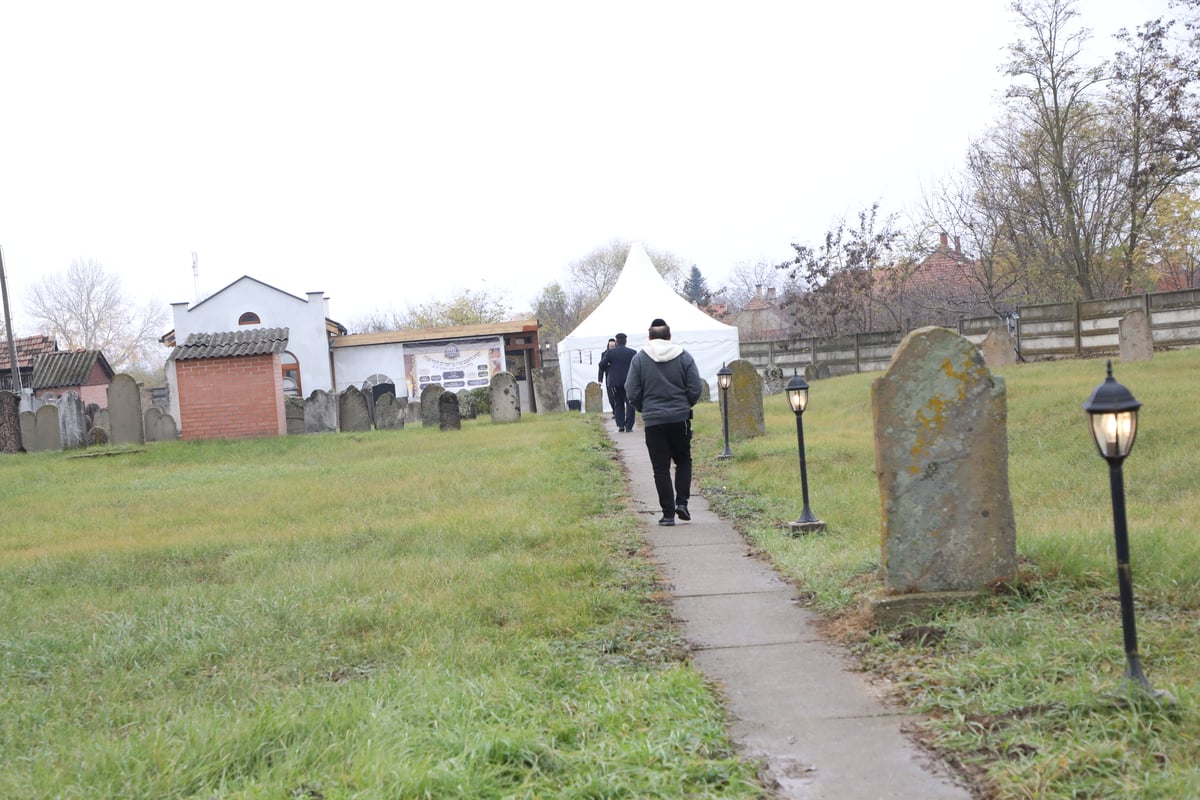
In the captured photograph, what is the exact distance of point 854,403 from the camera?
21391mm

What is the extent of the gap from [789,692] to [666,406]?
192 inches

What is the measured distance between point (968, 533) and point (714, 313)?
70160mm

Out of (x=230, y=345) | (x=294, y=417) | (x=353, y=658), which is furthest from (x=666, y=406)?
(x=294, y=417)

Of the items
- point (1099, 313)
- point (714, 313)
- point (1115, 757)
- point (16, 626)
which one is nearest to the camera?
point (1115, 757)

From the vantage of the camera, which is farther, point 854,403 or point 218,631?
point 854,403

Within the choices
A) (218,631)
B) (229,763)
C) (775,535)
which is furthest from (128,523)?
(229,763)

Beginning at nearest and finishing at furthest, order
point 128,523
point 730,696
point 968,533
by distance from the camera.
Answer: point 730,696 < point 968,533 < point 128,523

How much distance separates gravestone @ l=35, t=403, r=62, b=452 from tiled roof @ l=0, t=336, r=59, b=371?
98.0 ft

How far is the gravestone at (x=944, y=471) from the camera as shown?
5.57m

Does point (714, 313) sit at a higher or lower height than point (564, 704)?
higher

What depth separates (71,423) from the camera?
23734 millimetres

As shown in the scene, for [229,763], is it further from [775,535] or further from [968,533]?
[775,535]

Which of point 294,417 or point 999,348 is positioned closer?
point 294,417

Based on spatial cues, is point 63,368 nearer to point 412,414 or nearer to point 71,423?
point 412,414
